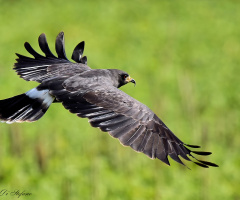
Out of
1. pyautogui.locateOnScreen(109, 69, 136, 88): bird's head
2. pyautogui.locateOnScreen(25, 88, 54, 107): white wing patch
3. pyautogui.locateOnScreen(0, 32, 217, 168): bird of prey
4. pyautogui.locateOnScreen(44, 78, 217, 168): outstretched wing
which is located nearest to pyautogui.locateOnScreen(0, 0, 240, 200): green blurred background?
pyautogui.locateOnScreen(109, 69, 136, 88): bird's head

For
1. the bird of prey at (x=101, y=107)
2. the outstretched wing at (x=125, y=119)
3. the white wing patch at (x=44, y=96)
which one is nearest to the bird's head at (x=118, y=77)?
the bird of prey at (x=101, y=107)

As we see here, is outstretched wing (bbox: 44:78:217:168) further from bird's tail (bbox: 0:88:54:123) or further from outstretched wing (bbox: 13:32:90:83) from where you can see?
outstretched wing (bbox: 13:32:90:83)

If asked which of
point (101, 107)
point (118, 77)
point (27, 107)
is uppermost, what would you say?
point (118, 77)

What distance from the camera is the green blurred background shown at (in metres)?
11.8

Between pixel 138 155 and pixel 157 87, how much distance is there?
5328 millimetres

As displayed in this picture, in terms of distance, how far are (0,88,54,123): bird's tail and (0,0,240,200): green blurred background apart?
363 cm

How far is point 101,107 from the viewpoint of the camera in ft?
22.3

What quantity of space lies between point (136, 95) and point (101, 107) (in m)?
10.5

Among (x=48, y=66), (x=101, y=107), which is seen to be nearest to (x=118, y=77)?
(x=48, y=66)

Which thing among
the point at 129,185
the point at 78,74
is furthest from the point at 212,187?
the point at 78,74

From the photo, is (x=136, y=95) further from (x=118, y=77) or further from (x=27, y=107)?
(x=27, y=107)

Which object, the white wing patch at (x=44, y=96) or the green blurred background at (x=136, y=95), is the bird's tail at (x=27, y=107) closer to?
the white wing patch at (x=44, y=96)

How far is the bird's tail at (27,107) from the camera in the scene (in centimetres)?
732

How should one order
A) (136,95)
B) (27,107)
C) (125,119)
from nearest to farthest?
(125,119), (27,107), (136,95)
